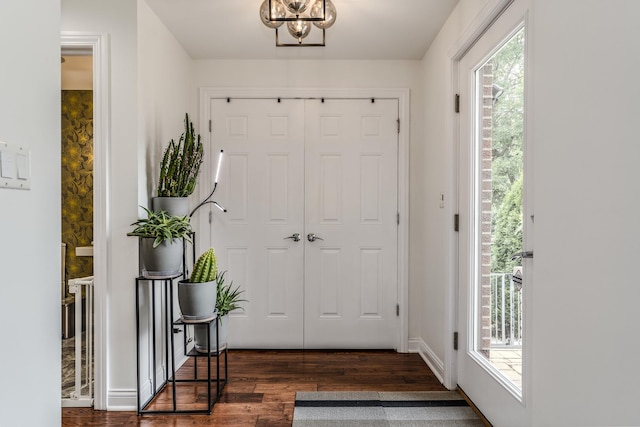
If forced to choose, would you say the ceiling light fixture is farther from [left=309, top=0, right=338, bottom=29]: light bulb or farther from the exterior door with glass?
the exterior door with glass

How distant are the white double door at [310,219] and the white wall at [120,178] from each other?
1.10 m

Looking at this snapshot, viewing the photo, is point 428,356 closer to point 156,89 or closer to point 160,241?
point 160,241

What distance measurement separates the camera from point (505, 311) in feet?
6.95

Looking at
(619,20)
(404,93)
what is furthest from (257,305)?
(619,20)

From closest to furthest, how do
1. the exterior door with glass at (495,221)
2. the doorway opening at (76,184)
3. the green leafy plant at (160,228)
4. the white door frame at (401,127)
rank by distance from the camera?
the exterior door with glass at (495,221), the green leafy plant at (160,228), the white door frame at (401,127), the doorway opening at (76,184)

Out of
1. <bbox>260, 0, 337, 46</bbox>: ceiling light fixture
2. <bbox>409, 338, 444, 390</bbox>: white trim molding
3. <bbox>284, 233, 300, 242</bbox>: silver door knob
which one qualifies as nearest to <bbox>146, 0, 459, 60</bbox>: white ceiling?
<bbox>260, 0, 337, 46</bbox>: ceiling light fixture

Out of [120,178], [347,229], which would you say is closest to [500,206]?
[347,229]

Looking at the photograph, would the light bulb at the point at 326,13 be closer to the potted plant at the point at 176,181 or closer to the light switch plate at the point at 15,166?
the potted plant at the point at 176,181

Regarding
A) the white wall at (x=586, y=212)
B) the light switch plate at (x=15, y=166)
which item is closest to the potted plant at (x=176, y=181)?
the light switch plate at (x=15, y=166)

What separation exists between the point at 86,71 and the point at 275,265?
2.50m

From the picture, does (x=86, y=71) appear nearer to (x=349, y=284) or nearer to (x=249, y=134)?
(x=249, y=134)

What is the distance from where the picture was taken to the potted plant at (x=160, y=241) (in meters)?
2.35

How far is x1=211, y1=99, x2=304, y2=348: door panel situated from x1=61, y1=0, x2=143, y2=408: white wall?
111 cm

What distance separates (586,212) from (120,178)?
7.64 feet
